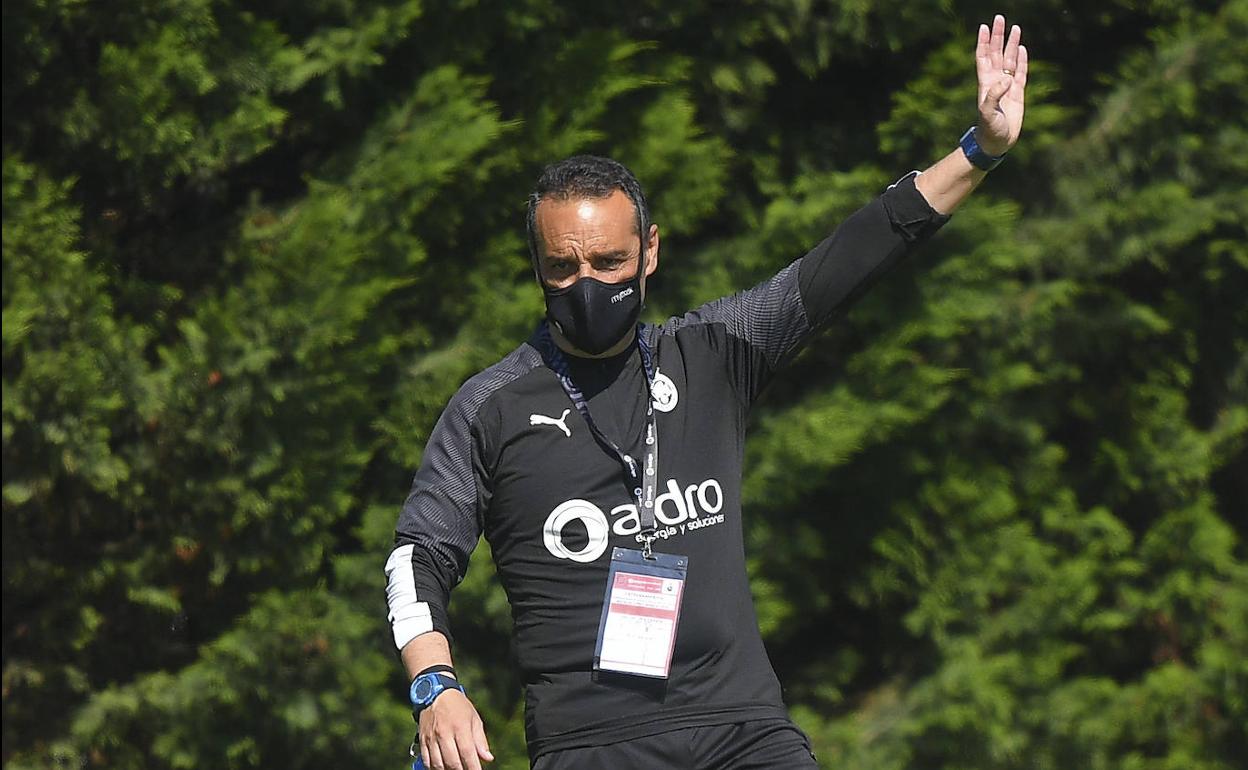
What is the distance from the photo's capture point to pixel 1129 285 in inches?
247

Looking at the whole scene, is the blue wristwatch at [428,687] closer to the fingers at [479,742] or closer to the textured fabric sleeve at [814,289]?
the fingers at [479,742]

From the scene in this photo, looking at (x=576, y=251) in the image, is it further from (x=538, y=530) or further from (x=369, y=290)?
(x=369, y=290)

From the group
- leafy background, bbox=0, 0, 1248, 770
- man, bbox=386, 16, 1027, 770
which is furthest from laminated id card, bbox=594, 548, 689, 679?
leafy background, bbox=0, 0, 1248, 770

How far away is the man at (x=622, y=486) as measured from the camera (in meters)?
2.74

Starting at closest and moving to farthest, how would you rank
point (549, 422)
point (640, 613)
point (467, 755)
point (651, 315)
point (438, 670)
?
point (467, 755) < point (438, 670) < point (640, 613) < point (549, 422) < point (651, 315)

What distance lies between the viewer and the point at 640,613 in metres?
2.76

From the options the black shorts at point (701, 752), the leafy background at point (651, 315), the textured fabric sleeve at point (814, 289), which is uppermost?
the leafy background at point (651, 315)

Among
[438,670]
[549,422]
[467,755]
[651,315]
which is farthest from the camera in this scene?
[651,315]

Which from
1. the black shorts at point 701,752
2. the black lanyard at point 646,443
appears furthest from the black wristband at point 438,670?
the black lanyard at point 646,443

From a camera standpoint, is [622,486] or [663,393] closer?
[622,486]

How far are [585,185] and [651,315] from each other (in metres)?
2.64

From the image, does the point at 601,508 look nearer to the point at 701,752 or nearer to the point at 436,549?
the point at 436,549

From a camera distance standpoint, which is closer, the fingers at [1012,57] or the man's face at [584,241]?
the man's face at [584,241]

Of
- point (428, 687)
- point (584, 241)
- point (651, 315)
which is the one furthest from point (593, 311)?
point (651, 315)
